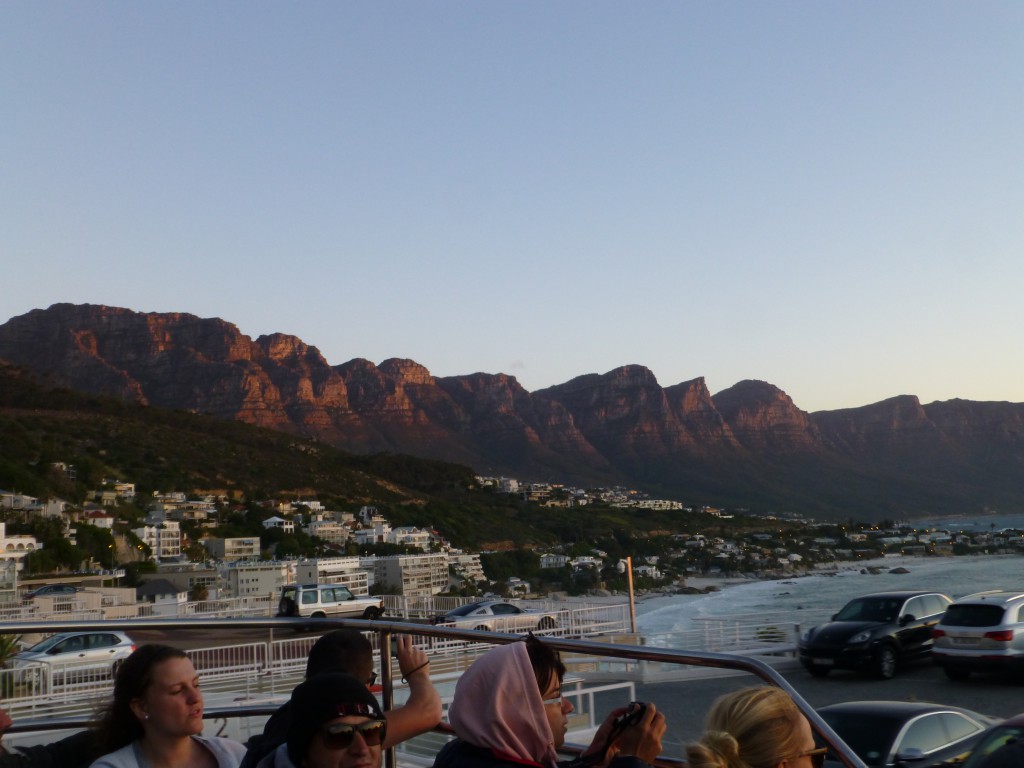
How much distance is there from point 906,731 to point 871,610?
947 centimetres

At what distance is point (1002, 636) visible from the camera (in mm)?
13508

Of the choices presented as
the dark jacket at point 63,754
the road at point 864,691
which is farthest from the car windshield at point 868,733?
the dark jacket at point 63,754

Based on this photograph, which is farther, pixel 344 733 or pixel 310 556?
pixel 310 556

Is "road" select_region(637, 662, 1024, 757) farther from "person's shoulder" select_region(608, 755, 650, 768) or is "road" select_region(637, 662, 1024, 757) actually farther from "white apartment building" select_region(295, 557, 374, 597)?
"white apartment building" select_region(295, 557, 374, 597)

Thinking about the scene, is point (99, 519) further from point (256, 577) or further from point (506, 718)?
point (506, 718)

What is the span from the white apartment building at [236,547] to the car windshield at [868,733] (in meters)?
59.2

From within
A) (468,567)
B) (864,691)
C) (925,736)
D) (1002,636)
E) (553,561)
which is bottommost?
(553,561)

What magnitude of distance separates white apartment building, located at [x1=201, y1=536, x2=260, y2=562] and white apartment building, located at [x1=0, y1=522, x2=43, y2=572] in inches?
584

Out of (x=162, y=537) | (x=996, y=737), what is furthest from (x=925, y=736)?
(x=162, y=537)

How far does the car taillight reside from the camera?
44.3 feet

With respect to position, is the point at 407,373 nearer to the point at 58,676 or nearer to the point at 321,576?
the point at 321,576

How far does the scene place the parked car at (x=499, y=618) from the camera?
2136cm

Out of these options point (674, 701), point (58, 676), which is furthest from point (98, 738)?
point (58, 676)

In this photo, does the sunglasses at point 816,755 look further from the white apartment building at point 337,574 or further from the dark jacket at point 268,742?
the white apartment building at point 337,574
